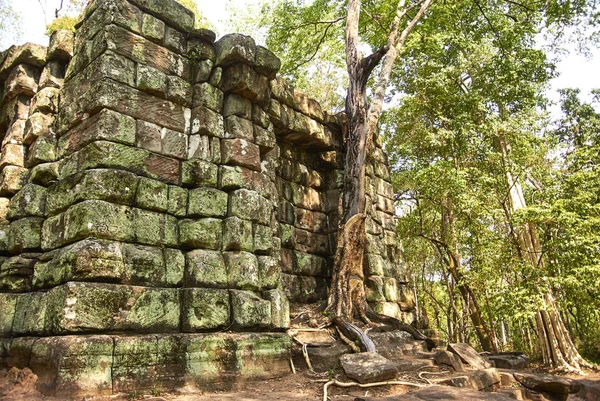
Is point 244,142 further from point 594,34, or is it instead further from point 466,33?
point 594,34

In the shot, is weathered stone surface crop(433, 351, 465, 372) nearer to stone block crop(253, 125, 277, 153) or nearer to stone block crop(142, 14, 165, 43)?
stone block crop(253, 125, 277, 153)

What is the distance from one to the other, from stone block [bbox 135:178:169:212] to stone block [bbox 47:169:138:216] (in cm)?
6

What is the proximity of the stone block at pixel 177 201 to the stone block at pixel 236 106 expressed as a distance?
118cm

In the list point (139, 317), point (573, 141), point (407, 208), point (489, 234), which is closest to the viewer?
point (139, 317)

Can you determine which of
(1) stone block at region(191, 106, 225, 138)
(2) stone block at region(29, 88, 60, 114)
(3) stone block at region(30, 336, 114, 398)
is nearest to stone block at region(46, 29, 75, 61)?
(2) stone block at region(29, 88, 60, 114)

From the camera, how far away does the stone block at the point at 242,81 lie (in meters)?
5.33

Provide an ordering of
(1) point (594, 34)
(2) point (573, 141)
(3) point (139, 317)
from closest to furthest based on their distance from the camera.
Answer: (3) point (139, 317) < (1) point (594, 34) < (2) point (573, 141)

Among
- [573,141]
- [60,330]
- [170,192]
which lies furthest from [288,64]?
[573,141]

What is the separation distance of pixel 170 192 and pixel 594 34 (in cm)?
1349

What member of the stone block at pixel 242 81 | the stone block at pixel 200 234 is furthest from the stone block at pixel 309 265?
the stone block at pixel 242 81

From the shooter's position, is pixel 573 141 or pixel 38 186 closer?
pixel 38 186

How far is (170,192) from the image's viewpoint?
4629mm

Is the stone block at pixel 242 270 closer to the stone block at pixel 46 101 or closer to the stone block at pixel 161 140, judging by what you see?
the stone block at pixel 161 140

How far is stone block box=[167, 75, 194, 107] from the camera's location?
4.95 m
